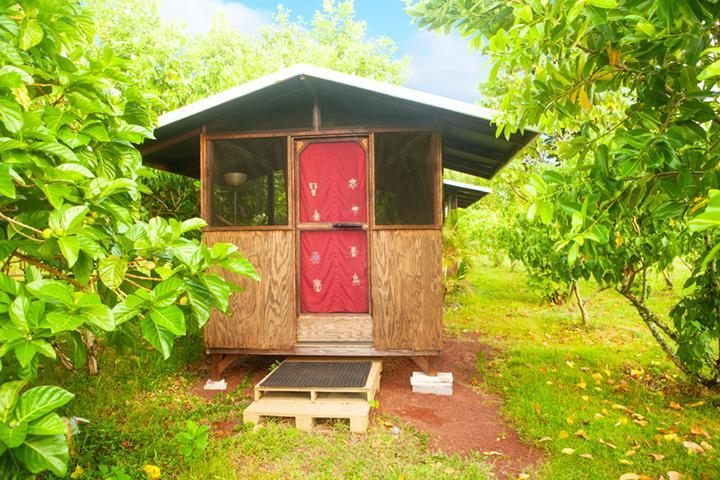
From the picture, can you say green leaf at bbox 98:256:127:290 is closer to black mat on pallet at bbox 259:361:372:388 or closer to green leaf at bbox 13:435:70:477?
green leaf at bbox 13:435:70:477

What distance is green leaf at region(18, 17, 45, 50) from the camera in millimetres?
1627

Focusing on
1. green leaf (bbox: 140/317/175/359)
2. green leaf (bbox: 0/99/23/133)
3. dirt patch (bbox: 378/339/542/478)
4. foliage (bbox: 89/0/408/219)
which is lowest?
dirt patch (bbox: 378/339/542/478)

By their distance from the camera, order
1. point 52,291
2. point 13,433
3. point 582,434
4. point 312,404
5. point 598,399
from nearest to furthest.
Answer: point 13,433 < point 52,291 < point 582,434 < point 312,404 < point 598,399

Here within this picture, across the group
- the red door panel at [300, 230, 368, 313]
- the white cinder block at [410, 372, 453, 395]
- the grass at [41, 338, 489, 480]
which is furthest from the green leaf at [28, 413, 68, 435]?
the white cinder block at [410, 372, 453, 395]

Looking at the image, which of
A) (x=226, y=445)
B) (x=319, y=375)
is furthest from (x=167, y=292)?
(x=319, y=375)

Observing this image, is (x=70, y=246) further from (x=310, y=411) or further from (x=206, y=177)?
(x=206, y=177)

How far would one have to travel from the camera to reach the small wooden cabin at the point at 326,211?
4.84m

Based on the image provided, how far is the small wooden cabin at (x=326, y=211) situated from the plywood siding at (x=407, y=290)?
11 millimetres

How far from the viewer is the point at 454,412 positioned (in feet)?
14.7

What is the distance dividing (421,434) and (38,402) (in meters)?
3.20

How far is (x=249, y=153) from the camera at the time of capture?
5.26 meters

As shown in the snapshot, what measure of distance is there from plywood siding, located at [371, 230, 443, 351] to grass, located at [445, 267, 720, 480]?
121cm

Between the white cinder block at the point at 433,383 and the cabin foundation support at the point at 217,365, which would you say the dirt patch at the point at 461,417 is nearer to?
the white cinder block at the point at 433,383

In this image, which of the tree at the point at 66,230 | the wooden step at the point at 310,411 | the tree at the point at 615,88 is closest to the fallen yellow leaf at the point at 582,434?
the wooden step at the point at 310,411
